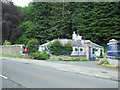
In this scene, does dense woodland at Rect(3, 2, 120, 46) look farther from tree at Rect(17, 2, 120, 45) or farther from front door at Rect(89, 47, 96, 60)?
front door at Rect(89, 47, 96, 60)

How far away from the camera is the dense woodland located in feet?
137

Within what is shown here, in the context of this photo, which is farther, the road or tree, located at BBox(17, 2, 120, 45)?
tree, located at BBox(17, 2, 120, 45)

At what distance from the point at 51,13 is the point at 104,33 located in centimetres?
1851

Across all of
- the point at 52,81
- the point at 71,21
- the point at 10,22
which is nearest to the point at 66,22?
the point at 71,21

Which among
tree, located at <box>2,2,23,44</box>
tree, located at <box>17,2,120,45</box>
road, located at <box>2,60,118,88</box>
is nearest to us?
road, located at <box>2,60,118,88</box>

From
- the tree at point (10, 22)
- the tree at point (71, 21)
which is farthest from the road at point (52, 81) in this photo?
the tree at point (10, 22)

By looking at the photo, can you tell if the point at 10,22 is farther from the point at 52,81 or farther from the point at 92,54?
the point at 52,81

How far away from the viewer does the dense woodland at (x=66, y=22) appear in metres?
41.8

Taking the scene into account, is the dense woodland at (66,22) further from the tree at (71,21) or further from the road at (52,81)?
the road at (52,81)

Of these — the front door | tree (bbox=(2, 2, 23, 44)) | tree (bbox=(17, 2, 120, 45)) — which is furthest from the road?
tree (bbox=(2, 2, 23, 44))

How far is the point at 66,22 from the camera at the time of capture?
A: 48.3 meters

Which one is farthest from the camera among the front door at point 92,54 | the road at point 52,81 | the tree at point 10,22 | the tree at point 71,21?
the tree at point 10,22

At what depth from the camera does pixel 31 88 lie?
6578 millimetres

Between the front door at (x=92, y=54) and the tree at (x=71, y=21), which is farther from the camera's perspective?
the tree at (x=71, y=21)
